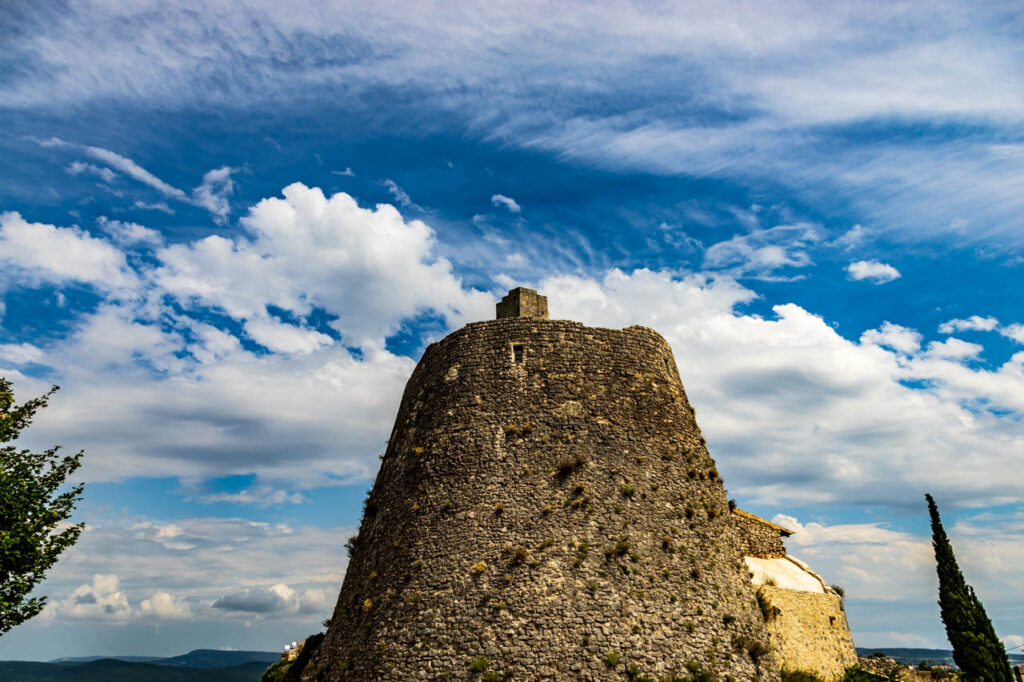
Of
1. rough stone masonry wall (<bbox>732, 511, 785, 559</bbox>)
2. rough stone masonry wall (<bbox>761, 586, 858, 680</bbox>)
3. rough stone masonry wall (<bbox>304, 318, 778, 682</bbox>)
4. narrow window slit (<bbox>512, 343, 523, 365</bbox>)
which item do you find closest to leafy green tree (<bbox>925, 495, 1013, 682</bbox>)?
rough stone masonry wall (<bbox>761, 586, 858, 680</bbox>)

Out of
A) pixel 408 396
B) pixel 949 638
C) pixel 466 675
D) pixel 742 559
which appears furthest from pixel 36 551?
pixel 949 638

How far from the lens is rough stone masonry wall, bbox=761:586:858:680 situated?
2662cm

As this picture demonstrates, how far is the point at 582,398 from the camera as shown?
89.3 feet

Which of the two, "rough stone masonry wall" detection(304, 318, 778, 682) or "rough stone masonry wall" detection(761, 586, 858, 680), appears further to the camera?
"rough stone masonry wall" detection(761, 586, 858, 680)

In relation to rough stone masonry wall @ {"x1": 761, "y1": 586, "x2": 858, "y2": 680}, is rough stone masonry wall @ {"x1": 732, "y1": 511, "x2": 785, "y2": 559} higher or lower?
higher

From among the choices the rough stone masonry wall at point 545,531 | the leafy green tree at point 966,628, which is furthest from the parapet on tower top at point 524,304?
the leafy green tree at point 966,628

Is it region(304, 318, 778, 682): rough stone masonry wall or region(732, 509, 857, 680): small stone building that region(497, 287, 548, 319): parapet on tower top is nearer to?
region(304, 318, 778, 682): rough stone masonry wall

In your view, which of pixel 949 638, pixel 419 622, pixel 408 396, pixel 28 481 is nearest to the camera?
pixel 419 622

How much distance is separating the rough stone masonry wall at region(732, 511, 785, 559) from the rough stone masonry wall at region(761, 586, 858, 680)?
2762 millimetres

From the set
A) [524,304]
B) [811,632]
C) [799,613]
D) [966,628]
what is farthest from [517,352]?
[966,628]

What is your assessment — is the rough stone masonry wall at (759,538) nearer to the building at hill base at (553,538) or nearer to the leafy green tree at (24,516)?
the building at hill base at (553,538)

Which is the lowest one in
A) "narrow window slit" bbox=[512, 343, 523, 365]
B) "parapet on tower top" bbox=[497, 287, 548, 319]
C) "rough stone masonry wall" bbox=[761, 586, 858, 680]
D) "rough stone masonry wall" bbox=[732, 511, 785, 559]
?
"rough stone masonry wall" bbox=[761, 586, 858, 680]

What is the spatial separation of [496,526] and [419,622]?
3.99 metres

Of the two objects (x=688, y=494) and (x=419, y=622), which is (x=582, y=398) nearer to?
(x=688, y=494)
